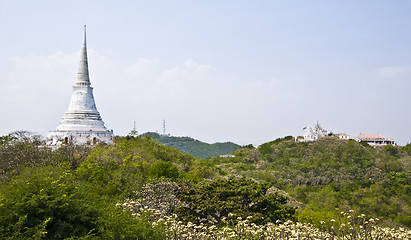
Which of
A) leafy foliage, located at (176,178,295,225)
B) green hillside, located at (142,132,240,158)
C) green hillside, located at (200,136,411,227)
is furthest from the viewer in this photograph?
green hillside, located at (142,132,240,158)

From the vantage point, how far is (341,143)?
195 ft

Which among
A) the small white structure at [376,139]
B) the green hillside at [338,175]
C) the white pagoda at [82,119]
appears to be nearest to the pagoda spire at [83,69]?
the white pagoda at [82,119]

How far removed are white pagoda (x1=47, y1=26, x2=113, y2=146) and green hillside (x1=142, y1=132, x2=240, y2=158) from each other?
73546 mm

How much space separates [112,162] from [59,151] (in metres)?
3.84

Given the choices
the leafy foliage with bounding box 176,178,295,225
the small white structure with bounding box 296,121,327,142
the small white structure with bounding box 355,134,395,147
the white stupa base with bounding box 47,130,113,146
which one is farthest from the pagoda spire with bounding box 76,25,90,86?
the small white structure with bounding box 355,134,395,147

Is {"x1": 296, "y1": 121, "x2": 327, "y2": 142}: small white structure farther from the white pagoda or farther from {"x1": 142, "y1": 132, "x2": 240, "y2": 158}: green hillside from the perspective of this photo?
{"x1": 142, "y1": 132, "x2": 240, "y2": 158}: green hillside

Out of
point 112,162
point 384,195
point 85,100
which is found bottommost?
point 384,195

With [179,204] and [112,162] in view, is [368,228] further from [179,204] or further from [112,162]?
[112,162]

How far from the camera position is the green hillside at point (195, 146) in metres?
122

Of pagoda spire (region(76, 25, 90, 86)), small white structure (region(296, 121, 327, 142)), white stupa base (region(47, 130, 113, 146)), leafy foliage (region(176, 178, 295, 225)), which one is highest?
pagoda spire (region(76, 25, 90, 86))

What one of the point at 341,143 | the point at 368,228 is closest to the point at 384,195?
the point at 341,143

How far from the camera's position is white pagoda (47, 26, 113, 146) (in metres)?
44.8

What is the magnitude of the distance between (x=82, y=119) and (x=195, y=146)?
81160 millimetres

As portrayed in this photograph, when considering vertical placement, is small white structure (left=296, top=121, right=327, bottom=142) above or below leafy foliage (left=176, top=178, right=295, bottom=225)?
above
